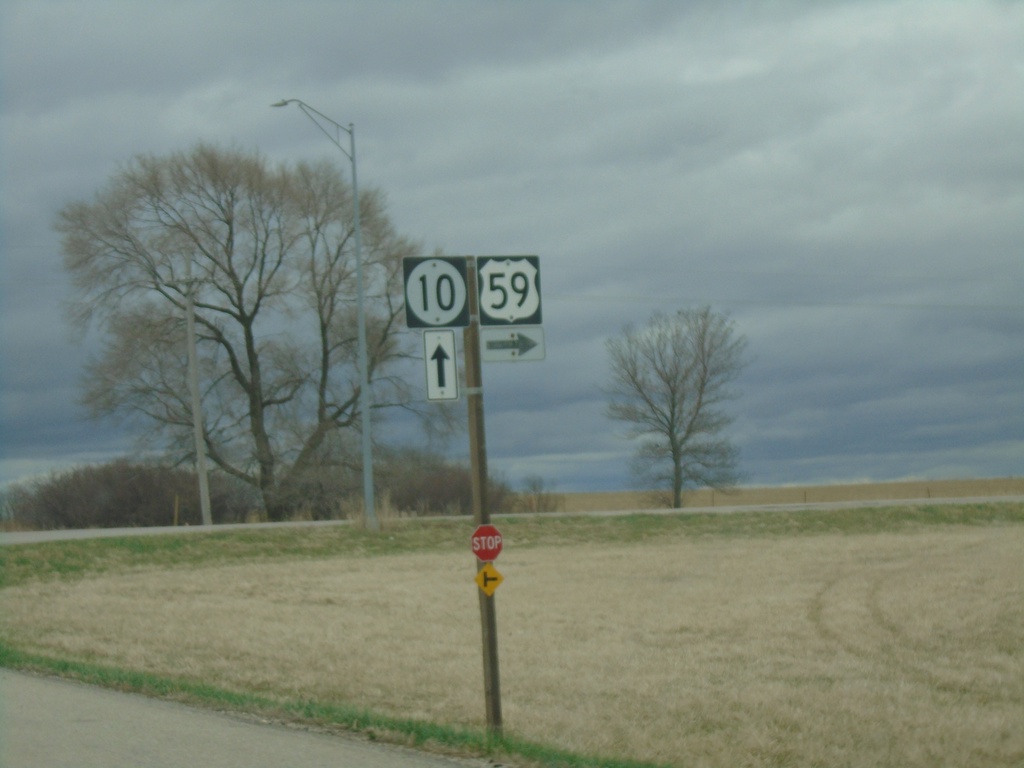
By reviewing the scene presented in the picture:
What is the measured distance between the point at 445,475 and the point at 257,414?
8.02 m

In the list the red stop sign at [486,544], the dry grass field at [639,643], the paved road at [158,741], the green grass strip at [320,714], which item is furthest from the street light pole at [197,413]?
the red stop sign at [486,544]

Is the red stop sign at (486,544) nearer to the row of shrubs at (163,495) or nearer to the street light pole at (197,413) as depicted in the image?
the street light pole at (197,413)

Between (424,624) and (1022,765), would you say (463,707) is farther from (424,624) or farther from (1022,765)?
(424,624)

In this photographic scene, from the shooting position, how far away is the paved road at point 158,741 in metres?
8.27

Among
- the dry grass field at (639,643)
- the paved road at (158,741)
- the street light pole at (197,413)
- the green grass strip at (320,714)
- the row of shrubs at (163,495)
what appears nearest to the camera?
the paved road at (158,741)

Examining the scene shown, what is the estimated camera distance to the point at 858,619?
17859 millimetres

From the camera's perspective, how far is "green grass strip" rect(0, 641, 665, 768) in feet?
29.4

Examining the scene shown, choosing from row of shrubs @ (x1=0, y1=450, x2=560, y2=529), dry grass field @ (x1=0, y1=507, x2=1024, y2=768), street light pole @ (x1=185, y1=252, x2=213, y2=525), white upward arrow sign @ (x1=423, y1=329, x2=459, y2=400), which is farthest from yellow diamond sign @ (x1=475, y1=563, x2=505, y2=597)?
row of shrubs @ (x1=0, y1=450, x2=560, y2=529)

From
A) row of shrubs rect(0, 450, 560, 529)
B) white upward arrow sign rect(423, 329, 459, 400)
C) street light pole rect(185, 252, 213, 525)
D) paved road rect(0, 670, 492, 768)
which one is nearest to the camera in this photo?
paved road rect(0, 670, 492, 768)

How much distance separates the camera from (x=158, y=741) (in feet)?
29.2

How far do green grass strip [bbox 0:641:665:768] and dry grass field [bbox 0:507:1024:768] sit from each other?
0.61 meters

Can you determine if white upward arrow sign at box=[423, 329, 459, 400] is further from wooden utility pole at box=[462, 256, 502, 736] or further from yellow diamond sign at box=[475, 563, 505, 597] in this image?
yellow diamond sign at box=[475, 563, 505, 597]

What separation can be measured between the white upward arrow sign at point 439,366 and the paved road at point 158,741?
2.78m

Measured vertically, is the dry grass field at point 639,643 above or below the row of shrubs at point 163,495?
below
